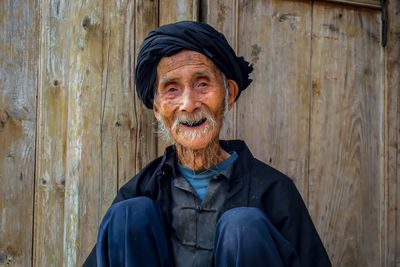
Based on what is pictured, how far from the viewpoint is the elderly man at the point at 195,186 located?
133 centimetres

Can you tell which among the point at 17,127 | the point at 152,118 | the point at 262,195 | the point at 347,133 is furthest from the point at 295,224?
the point at 17,127

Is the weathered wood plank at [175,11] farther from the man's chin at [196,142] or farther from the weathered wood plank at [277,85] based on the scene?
the man's chin at [196,142]

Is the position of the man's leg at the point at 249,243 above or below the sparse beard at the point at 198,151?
below

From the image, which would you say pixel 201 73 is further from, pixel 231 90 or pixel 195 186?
pixel 195 186

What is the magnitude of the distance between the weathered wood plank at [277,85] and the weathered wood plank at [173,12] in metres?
0.32

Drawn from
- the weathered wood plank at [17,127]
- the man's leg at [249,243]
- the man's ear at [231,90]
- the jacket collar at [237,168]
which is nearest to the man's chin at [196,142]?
the jacket collar at [237,168]

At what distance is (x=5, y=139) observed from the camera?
1932 mm

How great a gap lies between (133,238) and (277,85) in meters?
1.39

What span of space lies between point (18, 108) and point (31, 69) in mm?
225

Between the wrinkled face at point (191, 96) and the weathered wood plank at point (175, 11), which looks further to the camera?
the weathered wood plank at point (175, 11)

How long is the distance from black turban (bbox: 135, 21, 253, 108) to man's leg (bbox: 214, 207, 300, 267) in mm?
709

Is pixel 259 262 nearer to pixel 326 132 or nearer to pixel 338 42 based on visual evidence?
pixel 326 132

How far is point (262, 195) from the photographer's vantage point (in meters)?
1.55

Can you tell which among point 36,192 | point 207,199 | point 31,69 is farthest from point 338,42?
point 36,192
